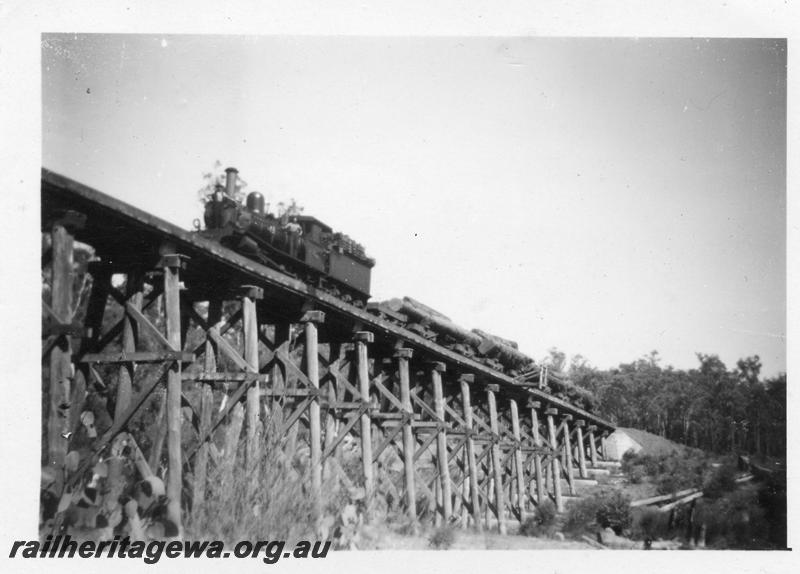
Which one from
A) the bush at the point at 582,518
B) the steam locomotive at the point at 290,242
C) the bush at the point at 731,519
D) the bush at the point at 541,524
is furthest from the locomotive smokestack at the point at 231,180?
the bush at the point at 731,519

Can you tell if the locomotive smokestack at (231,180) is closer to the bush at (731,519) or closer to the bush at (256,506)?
the bush at (256,506)

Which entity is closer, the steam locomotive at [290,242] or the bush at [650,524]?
the steam locomotive at [290,242]

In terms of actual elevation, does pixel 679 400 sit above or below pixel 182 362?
below

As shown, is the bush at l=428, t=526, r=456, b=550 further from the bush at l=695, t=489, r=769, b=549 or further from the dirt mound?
the dirt mound

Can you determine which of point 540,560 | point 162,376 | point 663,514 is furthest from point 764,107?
point 663,514

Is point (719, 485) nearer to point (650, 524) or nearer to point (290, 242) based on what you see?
point (650, 524)

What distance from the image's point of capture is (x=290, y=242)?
10.6 meters

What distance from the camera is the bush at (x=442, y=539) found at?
7110 mm

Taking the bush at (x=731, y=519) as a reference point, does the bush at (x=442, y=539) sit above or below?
above

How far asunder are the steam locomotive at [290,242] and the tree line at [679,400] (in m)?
18.5

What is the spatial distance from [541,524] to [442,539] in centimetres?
631

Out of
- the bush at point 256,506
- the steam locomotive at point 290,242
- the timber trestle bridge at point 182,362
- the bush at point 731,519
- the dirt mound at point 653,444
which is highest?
the steam locomotive at point 290,242

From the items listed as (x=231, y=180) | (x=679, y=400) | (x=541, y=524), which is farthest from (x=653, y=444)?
(x=231, y=180)

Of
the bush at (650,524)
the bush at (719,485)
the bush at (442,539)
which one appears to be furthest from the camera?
the bush at (719,485)
